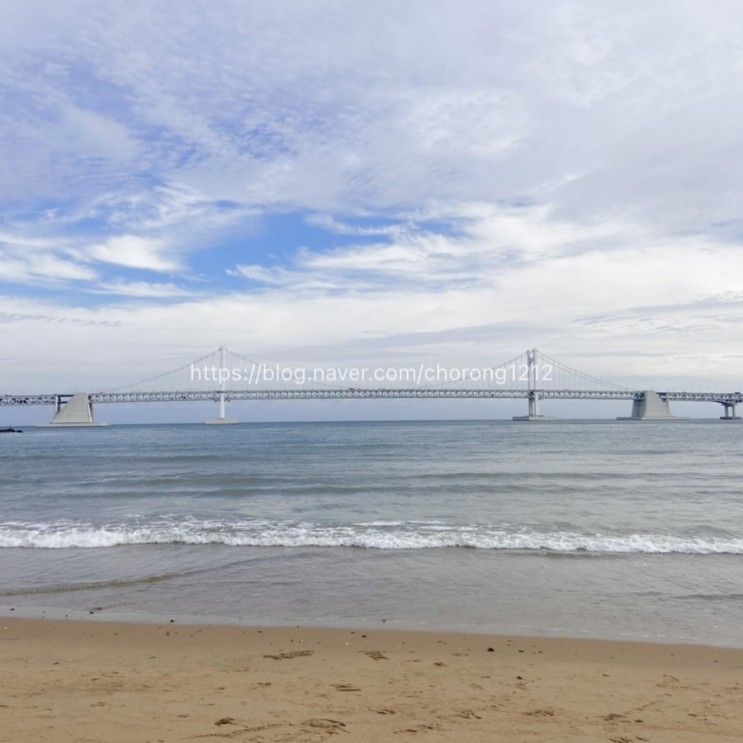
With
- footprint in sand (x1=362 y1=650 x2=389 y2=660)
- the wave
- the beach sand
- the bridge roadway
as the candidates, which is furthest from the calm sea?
the bridge roadway

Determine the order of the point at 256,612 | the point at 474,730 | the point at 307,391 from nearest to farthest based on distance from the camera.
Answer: the point at 474,730 < the point at 256,612 < the point at 307,391

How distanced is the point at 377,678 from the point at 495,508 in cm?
1053

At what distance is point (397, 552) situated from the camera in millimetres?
10523

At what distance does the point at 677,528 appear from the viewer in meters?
12.3

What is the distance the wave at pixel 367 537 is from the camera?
10.8 metres

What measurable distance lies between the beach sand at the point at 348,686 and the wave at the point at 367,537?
470 cm

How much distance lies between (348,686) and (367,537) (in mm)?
6780

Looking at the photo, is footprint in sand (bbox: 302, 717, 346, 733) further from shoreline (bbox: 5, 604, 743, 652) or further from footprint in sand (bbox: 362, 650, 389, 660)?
shoreline (bbox: 5, 604, 743, 652)

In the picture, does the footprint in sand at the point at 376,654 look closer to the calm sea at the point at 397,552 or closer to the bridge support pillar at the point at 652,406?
the calm sea at the point at 397,552

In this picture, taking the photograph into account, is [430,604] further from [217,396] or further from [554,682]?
[217,396]

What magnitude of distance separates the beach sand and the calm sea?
627mm

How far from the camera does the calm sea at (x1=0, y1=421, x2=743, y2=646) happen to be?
725cm

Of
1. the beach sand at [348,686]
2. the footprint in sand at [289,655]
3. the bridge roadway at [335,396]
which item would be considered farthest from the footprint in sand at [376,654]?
the bridge roadway at [335,396]

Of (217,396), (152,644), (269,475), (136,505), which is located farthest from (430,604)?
(217,396)
